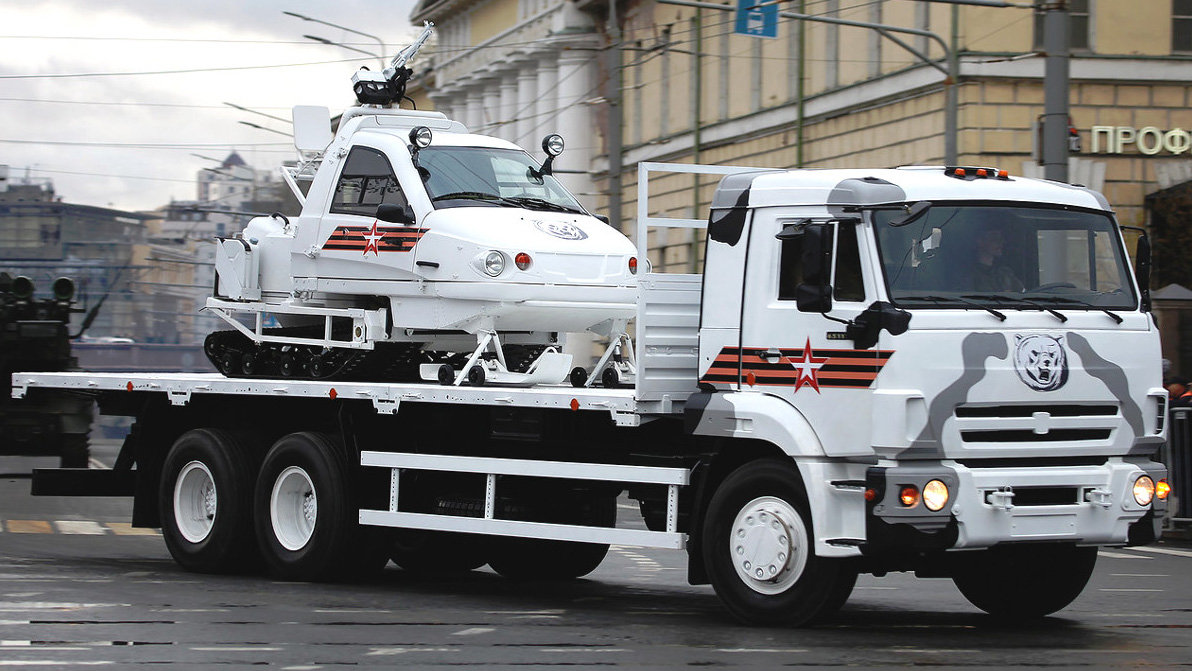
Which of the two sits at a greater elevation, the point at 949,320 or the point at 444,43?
the point at 444,43

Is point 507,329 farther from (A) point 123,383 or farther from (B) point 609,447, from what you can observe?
(A) point 123,383

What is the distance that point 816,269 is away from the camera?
1100cm

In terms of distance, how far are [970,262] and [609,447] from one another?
2754 mm

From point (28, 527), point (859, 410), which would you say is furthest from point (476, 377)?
point (28, 527)

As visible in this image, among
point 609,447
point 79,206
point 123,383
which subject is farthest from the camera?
point 79,206

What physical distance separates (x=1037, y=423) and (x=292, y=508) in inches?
245

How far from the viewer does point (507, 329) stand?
14.4 metres

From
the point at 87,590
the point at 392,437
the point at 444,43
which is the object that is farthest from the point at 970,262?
the point at 444,43

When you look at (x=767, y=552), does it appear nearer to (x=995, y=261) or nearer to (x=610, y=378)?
(x=995, y=261)

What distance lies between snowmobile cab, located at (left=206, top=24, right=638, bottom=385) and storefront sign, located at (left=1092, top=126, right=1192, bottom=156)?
1686 cm

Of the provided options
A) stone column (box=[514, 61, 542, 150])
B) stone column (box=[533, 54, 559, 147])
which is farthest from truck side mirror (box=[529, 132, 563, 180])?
stone column (box=[514, 61, 542, 150])

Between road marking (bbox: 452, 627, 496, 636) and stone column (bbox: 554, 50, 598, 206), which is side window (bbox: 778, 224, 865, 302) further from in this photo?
stone column (bbox: 554, 50, 598, 206)

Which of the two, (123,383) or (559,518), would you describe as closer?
(559,518)

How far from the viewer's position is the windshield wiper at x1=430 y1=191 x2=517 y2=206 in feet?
48.6
